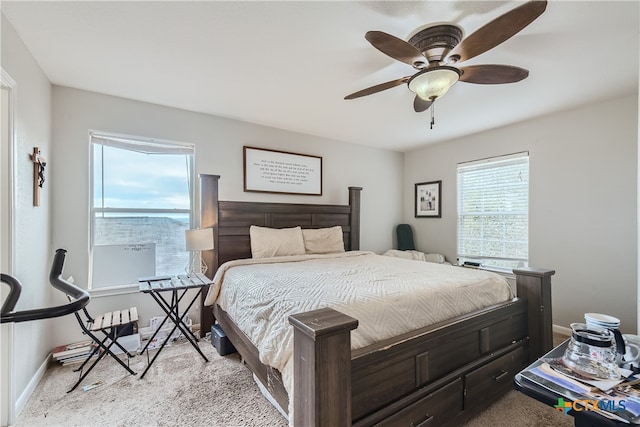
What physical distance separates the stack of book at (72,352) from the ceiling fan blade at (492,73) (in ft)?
12.1

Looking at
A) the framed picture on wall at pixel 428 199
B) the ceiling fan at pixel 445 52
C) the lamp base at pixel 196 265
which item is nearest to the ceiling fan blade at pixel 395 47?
the ceiling fan at pixel 445 52

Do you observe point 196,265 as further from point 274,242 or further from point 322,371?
point 322,371

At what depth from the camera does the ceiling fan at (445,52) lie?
146 centimetres

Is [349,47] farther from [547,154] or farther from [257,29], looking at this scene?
[547,154]

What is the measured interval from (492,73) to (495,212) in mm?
2445

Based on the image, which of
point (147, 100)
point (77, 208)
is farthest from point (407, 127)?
point (77, 208)

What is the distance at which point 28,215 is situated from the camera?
1995 millimetres

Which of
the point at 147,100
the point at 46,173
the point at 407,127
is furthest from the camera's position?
the point at 407,127

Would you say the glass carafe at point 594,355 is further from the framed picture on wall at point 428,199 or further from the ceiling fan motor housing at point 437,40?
the framed picture on wall at point 428,199

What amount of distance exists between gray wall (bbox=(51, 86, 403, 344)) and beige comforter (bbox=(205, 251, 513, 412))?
4.10 feet

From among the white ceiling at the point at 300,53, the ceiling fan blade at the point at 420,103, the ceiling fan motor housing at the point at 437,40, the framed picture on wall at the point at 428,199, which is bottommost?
the framed picture on wall at the point at 428,199

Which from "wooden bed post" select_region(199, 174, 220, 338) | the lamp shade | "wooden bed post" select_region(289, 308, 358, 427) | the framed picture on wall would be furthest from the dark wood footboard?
the framed picture on wall

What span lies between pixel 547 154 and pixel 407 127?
1601mm

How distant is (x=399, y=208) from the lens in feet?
16.3
